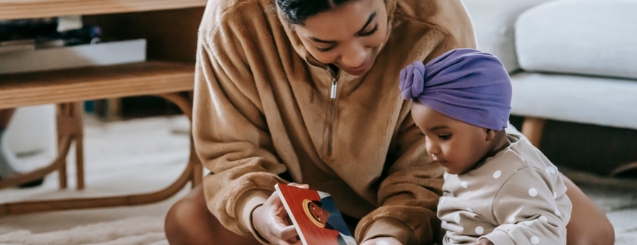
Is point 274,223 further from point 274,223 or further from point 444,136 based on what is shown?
Answer: point 444,136

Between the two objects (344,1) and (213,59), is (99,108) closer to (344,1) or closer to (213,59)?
(213,59)

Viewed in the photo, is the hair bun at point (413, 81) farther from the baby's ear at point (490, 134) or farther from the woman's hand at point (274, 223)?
the woman's hand at point (274, 223)

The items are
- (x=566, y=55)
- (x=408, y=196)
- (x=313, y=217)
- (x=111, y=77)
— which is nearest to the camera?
(x=313, y=217)

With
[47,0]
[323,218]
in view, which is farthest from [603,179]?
[47,0]

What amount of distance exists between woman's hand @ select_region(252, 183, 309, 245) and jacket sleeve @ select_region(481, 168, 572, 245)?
0.82ft

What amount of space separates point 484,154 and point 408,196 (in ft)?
0.62

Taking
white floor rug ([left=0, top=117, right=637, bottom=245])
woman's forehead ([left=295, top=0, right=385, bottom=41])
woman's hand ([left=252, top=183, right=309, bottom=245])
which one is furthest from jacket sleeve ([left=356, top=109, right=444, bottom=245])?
white floor rug ([left=0, top=117, right=637, bottom=245])

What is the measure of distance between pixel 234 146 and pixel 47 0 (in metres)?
0.42

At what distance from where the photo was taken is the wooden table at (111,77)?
3.97ft

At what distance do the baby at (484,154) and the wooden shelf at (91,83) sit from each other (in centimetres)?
65

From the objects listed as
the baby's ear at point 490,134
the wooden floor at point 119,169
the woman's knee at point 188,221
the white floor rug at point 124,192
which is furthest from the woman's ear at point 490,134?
the wooden floor at point 119,169

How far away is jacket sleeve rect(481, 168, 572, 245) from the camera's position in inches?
29.6

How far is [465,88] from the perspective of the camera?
78 centimetres

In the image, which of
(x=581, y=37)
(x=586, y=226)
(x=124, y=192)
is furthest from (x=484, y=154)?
(x=124, y=192)
